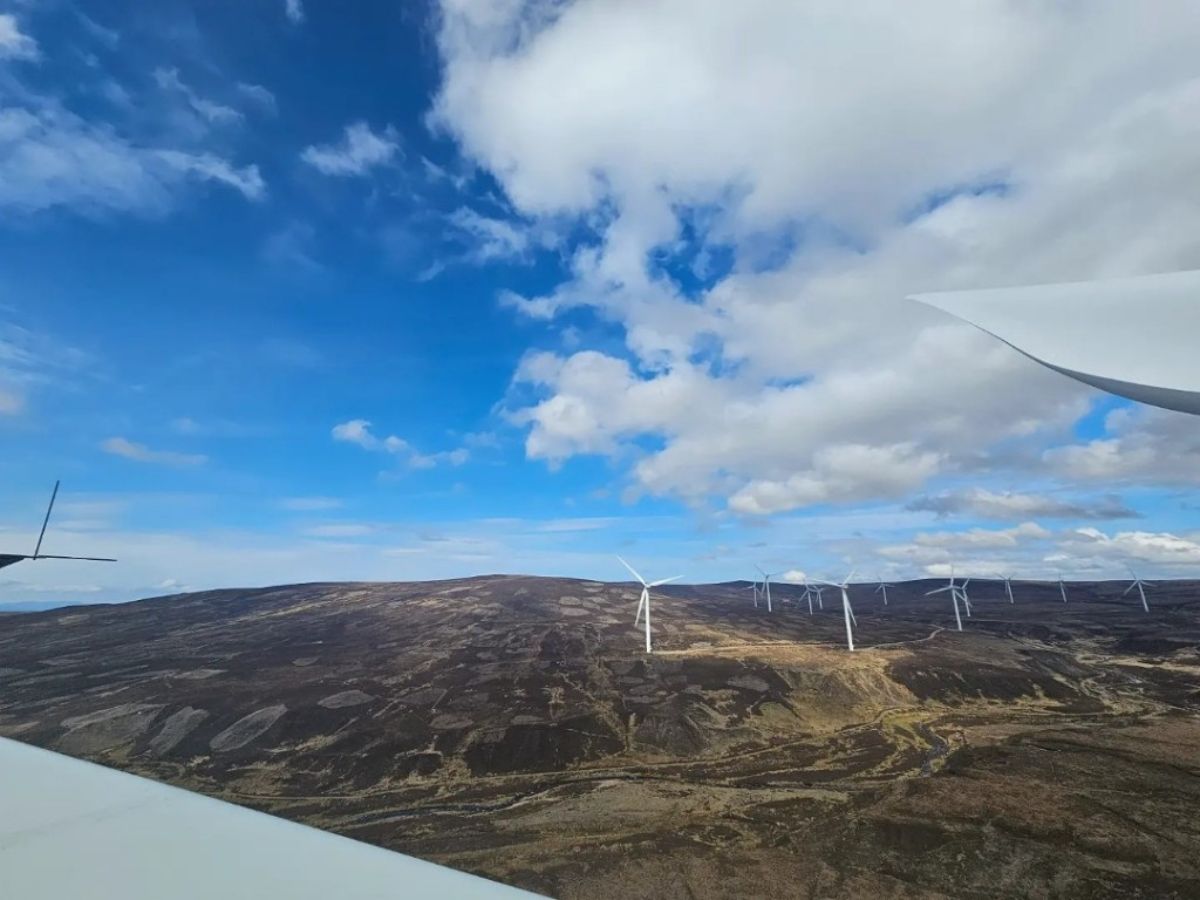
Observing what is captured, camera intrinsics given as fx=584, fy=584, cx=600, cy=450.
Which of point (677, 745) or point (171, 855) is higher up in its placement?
point (171, 855)

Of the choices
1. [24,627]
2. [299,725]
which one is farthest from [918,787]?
[24,627]

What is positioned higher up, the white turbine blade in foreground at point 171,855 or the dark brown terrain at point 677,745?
the white turbine blade in foreground at point 171,855

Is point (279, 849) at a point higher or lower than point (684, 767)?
higher

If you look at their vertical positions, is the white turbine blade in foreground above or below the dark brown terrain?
above

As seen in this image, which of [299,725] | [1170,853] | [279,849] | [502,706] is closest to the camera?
[279,849]

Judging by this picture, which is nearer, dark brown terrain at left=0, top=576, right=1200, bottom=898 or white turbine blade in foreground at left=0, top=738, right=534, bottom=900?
white turbine blade in foreground at left=0, top=738, right=534, bottom=900

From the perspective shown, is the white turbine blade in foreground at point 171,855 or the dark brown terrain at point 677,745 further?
the dark brown terrain at point 677,745

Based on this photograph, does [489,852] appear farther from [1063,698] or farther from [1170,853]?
[1063,698]

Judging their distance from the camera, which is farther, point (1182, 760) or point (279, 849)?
point (1182, 760)
